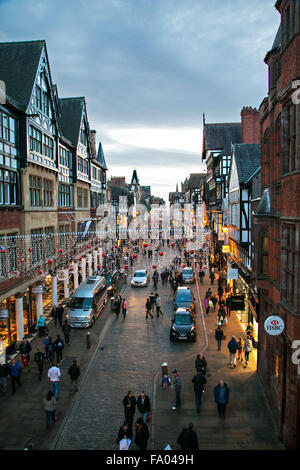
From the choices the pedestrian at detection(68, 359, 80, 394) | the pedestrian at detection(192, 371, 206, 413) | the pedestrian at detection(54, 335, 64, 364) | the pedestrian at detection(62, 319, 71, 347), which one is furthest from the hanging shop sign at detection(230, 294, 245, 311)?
the pedestrian at detection(62, 319, 71, 347)

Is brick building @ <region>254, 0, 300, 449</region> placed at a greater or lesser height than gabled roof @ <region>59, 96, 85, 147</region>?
lesser

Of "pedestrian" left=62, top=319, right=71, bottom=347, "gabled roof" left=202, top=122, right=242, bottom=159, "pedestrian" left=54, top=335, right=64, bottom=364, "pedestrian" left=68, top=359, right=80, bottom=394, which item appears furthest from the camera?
"gabled roof" left=202, top=122, right=242, bottom=159

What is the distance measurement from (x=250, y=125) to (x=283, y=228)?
940 inches

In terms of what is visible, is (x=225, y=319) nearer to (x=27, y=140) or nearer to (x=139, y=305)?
(x=139, y=305)

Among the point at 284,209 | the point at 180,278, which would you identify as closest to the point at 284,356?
the point at 284,209

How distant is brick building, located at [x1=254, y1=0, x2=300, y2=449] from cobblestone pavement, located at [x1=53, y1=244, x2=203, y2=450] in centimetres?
503

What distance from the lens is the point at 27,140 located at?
20203 mm

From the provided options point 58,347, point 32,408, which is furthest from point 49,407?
point 58,347

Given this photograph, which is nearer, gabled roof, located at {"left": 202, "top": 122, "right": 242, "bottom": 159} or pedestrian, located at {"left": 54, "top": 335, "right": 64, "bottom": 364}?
pedestrian, located at {"left": 54, "top": 335, "right": 64, "bottom": 364}

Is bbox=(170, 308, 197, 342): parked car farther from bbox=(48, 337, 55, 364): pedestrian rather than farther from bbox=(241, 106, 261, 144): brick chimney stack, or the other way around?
bbox=(241, 106, 261, 144): brick chimney stack

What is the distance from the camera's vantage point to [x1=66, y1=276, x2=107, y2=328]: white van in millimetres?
21875

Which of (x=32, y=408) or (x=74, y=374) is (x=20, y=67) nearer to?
(x=74, y=374)

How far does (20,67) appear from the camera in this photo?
21.8 meters

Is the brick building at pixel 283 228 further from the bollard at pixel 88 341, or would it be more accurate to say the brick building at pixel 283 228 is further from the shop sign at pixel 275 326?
the bollard at pixel 88 341
